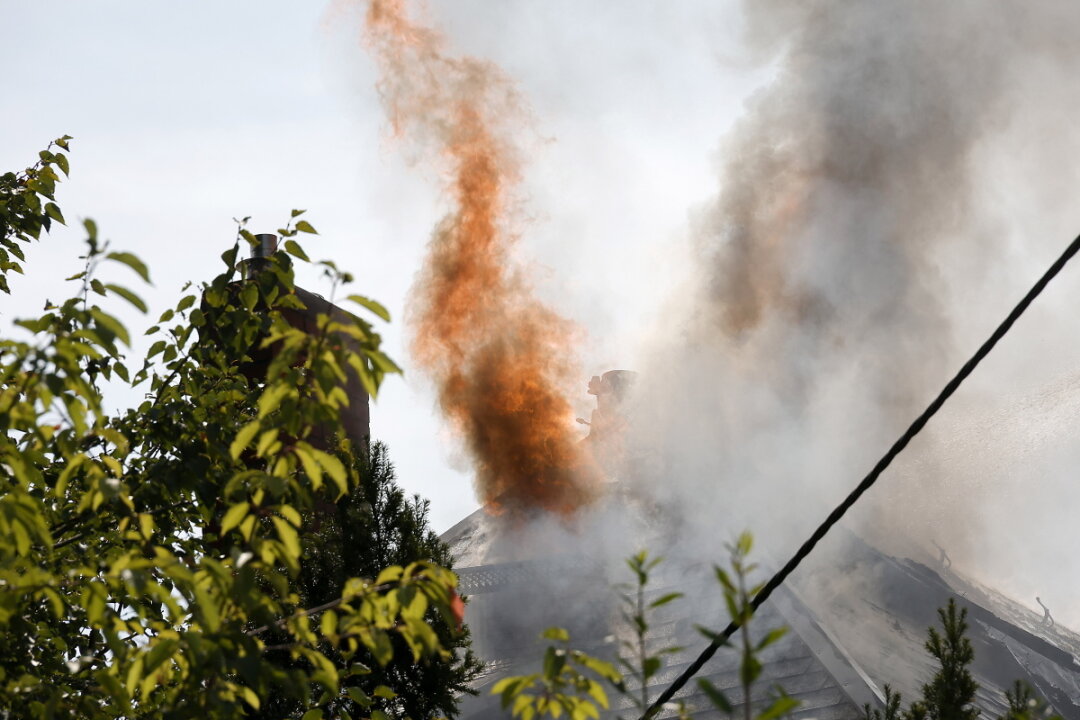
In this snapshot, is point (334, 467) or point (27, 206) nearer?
point (334, 467)

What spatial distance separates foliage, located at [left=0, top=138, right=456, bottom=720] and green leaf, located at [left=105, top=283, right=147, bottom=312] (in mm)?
14

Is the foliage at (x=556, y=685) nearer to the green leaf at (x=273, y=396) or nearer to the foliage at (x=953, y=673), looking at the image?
the green leaf at (x=273, y=396)

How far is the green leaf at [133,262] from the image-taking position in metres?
2.99

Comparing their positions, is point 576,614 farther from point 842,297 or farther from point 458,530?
point 842,297

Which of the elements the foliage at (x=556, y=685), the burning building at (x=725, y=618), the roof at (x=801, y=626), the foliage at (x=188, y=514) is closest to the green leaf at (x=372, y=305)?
the foliage at (x=188, y=514)

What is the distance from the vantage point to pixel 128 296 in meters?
3.01

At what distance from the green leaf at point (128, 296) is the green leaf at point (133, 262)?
67 mm

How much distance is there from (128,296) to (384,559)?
28.0ft

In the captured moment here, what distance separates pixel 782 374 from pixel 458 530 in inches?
497

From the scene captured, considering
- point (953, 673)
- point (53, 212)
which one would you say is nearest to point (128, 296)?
point (53, 212)

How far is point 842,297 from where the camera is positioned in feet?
107

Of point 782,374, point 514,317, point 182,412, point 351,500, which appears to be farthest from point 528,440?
point 182,412

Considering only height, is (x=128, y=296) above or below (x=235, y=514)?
above

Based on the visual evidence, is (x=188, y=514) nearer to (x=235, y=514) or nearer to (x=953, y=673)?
(x=235, y=514)
